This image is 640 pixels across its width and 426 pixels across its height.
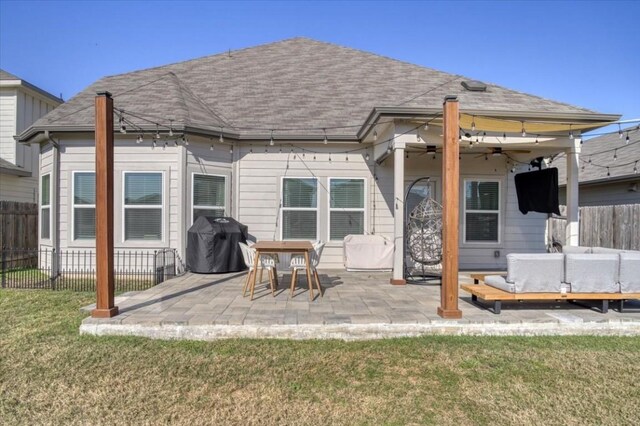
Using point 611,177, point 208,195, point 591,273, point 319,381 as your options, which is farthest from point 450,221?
point 611,177

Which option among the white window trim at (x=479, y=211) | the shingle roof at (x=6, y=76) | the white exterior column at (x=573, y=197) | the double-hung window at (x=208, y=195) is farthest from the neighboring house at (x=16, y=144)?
the white exterior column at (x=573, y=197)

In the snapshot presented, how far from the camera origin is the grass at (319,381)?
2959 mm

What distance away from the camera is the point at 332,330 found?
4.46m

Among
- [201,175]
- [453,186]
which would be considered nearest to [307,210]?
[201,175]

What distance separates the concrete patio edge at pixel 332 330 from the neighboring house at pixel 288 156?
8.61 feet

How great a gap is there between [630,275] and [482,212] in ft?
14.5

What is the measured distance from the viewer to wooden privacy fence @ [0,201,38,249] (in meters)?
10.0

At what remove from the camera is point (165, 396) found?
322 cm

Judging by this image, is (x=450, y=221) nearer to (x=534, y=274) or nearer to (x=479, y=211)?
(x=534, y=274)

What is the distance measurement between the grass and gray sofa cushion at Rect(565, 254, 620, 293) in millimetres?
764

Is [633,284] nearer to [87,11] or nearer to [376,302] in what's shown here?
[376,302]

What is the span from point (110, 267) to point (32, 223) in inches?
314

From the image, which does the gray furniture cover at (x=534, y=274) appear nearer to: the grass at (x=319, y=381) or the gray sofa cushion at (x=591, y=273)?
the gray sofa cushion at (x=591, y=273)

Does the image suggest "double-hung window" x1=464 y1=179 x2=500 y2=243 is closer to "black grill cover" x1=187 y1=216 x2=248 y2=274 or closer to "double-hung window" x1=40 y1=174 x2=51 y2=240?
"black grill cover" x1=187 y1=216 x2=248 y2=274
